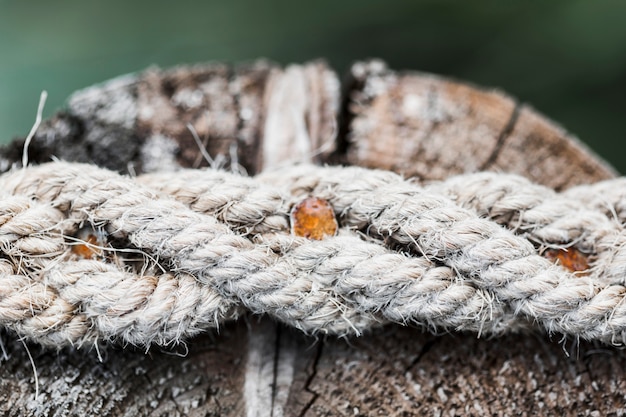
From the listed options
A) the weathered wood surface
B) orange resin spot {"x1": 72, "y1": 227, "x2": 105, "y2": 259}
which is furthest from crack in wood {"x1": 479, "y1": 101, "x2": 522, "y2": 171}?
orange resin spot {"x1": 72, "y1": 227, "x2": 105, "y2": 259}

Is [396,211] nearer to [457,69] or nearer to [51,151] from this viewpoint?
[51,151]

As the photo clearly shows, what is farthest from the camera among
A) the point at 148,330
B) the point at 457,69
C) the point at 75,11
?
the point at 457,69

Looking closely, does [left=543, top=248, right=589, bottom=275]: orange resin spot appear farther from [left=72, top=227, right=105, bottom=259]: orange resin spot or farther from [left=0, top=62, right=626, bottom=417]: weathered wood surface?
[left=72, top=227, right=105, bottom=259]: orange resin spot

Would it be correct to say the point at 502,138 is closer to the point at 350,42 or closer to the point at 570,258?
the point at 570,258

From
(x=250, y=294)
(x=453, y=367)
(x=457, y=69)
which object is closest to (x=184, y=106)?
(x=250, y=294)

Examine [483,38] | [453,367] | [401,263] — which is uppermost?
[483,38]

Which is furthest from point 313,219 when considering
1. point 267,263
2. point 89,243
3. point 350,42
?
point 350,42

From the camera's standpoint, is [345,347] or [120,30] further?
[120,30]
